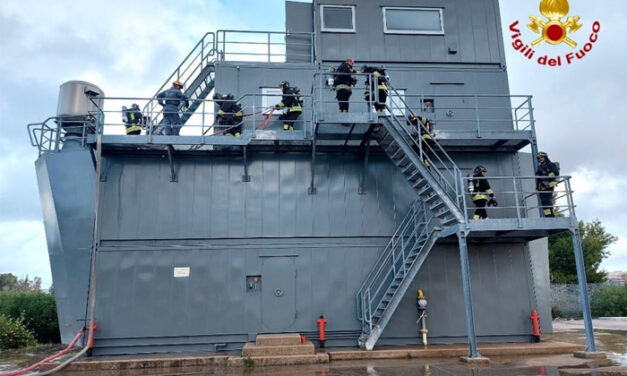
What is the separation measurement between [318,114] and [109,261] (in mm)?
6933

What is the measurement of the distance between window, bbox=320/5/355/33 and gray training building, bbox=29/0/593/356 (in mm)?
1174

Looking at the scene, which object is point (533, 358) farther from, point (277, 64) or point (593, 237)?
point (593, 237)

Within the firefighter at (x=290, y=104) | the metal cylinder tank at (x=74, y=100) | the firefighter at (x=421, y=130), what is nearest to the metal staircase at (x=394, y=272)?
A: the firefighter at (x=421, y=130)

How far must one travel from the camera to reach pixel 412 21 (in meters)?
14.1

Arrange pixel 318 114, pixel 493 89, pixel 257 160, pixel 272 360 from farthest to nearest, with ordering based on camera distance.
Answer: pixel 493 89 → pixel 257 160 → pixel 318 114 → pixel 272 360

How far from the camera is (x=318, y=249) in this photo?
1208cm

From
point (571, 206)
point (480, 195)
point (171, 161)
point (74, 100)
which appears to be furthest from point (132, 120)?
point (571, 206)

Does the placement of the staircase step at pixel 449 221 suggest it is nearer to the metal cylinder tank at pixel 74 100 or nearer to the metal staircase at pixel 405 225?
the metal staircase at pixel 405 225

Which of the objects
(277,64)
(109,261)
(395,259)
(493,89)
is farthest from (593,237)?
(109,261)

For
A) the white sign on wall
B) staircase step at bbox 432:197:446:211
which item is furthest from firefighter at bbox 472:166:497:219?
the white sign on wall

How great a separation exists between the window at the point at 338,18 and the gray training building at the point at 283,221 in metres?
1.17

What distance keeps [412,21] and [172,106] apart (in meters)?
8.26

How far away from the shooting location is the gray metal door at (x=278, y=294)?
456 inches

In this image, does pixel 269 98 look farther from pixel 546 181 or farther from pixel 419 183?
pixel 546 181
